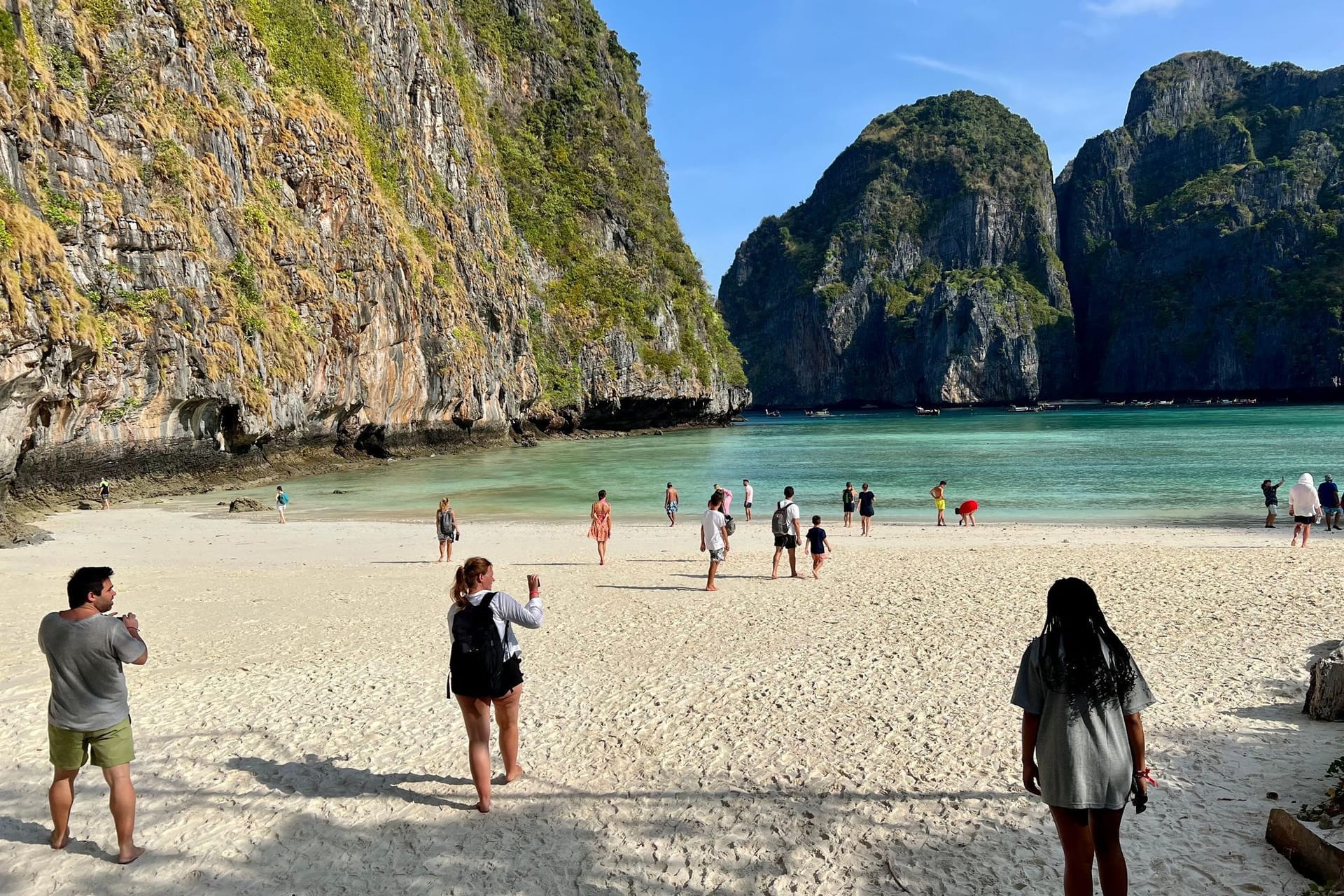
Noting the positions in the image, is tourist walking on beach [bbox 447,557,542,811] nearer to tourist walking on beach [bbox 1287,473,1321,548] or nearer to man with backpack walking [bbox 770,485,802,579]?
man with backpack walking [bbox 770,485,802,579]

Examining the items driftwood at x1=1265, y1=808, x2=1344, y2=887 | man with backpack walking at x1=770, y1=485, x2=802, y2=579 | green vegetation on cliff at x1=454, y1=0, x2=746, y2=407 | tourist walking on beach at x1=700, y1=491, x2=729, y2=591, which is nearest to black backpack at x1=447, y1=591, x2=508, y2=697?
driftwood at x1=1265, y1=808, x2=1344, y2=887

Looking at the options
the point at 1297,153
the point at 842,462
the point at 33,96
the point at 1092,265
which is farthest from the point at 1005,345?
the point at 33,96

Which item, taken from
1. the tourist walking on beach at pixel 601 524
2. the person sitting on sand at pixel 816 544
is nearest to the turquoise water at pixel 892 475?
the tourist walking on beach at pixel 601 524

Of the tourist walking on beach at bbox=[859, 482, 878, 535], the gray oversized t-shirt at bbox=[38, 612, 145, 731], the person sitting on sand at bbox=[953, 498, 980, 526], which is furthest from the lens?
the person sitting on sand at bbox=[953, 498, 980, 526]

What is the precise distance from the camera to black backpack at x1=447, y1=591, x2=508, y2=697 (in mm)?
4641

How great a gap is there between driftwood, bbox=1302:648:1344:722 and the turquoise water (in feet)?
54.2

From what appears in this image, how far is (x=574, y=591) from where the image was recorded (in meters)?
12.4

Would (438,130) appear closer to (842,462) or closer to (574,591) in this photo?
(842,462)

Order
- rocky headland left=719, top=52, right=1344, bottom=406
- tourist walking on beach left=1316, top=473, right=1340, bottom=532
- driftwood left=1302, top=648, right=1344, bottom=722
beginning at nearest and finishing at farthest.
Result: driftwood left=1302, top=648, right=1344, bottom=722
tourist walking on beach left=1316, top=473, right=1340, bottom=532
rocky headland left=719, top=52, right=1344, bottom=406

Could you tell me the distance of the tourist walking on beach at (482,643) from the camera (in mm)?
4648

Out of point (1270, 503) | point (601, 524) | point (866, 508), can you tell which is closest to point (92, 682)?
point (601, 524)

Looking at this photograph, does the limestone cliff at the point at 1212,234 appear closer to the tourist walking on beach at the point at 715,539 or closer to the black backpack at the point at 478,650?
the tourist walking on beach at the point at 715,539

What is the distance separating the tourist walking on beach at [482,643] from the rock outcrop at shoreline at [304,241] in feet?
70.1

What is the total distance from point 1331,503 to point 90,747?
80.9 feet
